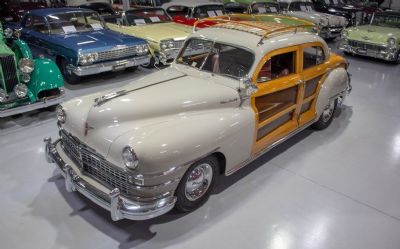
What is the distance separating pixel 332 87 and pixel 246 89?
1968 millimetres

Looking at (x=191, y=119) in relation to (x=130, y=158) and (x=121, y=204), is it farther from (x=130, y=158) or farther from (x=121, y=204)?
(x=121, y=204)

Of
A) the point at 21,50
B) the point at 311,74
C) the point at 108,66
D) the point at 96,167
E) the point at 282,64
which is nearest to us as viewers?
the point at 96,167

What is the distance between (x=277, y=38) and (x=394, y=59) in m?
6.61

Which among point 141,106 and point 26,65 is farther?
point 26,65

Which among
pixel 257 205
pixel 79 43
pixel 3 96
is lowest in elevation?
pixel 257 205

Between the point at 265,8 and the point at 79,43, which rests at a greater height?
the point at 265,8

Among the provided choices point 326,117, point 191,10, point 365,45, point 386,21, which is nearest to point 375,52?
point 365,45

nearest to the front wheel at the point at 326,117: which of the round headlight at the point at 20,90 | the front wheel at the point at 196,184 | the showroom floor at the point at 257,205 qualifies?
the showroom floor at the point at 257,205

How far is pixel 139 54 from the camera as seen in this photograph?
7238 mm

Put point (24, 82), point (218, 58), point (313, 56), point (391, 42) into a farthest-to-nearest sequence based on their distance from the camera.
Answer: point (391, 42)
point (24, 82)
point (313, 56)
point (218, 58)

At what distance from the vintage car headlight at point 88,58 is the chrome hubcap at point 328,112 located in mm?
4200

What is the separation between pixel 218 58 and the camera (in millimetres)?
4094

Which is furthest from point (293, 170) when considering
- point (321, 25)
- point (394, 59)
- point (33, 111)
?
point (321, 25)

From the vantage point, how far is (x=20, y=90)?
5.03m
